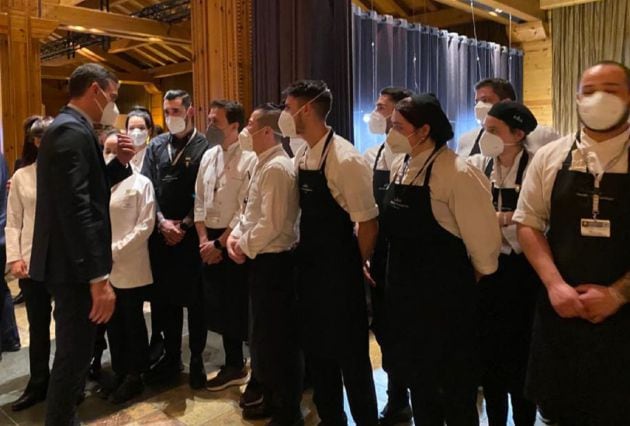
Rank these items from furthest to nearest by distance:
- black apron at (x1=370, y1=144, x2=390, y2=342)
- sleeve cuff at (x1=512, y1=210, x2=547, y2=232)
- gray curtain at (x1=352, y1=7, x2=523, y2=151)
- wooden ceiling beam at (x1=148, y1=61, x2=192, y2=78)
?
wooden ceiling beam at (x1=148, y1=61, x2=192, y2=78) → gray curtain at (x1=352, y1=7, x2=523, y2=151) → black apron at (x1=370, y1=144, x2=390, y2=342) → sleeve cuff at (x1=512, y1=210, x2=547, y2=232)

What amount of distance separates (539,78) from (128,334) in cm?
560

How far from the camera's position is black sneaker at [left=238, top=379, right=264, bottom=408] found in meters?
2.77

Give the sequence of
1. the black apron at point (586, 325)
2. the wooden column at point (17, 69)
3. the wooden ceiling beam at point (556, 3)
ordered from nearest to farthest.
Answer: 1. the black apron at point (586, 325)
2. the wooden ceiling beam at point (556, 3)
3. the wooden column at point (17, 69)

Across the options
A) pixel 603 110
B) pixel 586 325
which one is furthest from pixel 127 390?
pixel 603 110

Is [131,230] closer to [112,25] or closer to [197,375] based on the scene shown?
[197,375]

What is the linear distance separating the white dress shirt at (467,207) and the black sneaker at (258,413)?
1.35 metres

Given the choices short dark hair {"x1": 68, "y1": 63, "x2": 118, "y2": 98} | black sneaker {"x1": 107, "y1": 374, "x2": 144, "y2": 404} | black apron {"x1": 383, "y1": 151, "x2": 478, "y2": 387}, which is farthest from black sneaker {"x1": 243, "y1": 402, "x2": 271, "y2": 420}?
short dark hair {"x1": 68, "y1": 63, "x2": 118, "y2": 98}

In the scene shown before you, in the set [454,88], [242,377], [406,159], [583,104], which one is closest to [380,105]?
[406,159]

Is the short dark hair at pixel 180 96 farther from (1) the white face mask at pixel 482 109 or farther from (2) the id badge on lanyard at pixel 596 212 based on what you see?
(2) the id badge on lanyard at pixel 596 212

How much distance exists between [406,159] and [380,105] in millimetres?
948

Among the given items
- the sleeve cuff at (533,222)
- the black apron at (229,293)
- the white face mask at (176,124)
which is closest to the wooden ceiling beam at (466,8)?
the white face mask at (176,124)

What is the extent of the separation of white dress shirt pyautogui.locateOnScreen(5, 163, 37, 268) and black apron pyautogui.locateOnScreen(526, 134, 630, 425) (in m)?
2.50

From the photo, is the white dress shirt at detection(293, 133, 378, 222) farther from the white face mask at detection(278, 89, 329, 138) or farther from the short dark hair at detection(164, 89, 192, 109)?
the short dark hair at detection(164, 89, 192, 109)

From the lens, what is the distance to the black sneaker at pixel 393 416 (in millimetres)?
2598
